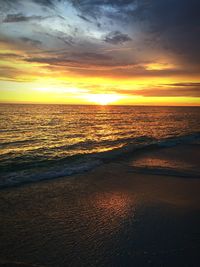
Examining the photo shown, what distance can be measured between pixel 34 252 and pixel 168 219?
3.93 m

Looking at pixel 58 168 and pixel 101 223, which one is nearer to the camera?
pixel 101 223

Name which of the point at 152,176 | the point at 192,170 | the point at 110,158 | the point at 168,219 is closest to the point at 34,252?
the point at 168,219

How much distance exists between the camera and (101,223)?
268 inches

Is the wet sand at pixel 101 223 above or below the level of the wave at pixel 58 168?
above

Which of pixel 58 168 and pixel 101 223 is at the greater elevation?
pixel 101 223

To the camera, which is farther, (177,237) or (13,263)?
(177,237)

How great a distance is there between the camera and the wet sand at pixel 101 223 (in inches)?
205

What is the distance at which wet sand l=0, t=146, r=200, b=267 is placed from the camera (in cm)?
521

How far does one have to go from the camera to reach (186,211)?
7.79 metres

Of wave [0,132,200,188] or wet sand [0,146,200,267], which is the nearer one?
wet sand [0,146,200,267]

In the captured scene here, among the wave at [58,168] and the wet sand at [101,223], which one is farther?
the wave at [58,168]

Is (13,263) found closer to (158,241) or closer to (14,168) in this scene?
(158,241)

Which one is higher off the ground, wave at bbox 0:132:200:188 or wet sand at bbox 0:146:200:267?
wet sand at bbox 0:146:200:267

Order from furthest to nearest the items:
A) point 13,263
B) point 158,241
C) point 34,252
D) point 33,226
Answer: point 33,226 < point 158,241 < point 34,252 < point 13,263
